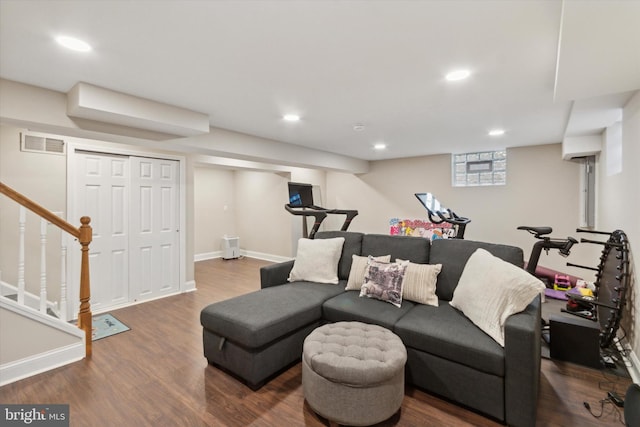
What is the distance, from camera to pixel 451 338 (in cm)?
187

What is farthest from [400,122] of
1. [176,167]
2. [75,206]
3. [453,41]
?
[75,206]

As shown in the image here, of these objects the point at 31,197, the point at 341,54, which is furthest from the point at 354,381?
the point at 31,197

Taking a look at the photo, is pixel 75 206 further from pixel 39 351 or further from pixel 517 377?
pixel 517 377

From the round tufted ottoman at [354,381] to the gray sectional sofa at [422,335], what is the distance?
32 cm

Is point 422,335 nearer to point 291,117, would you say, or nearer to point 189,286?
point 291,117

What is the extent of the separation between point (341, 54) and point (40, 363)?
10.8ft

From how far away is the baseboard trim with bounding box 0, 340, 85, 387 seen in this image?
7.18 feet

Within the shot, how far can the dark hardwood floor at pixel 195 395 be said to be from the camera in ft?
5.94

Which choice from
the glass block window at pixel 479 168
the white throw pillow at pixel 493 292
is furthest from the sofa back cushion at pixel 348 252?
the glass block window at pixel 479 168

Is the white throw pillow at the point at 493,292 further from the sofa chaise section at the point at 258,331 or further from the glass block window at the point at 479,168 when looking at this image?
the glass block window at the point at 479,168

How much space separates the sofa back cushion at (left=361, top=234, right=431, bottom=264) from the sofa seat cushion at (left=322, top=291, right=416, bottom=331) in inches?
17.6

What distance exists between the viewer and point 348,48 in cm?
190

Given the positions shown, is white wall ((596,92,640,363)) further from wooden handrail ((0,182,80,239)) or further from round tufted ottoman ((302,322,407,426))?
wooden handrail ((0,182,80,239))

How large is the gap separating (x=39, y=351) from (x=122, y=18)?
8.38 ft
